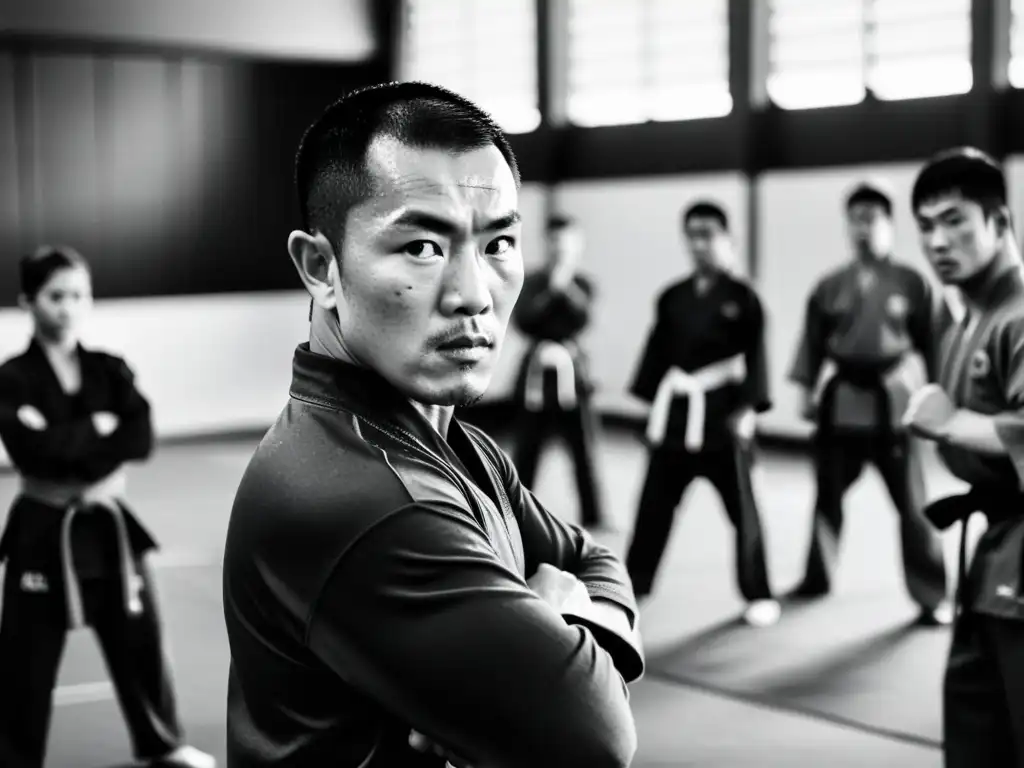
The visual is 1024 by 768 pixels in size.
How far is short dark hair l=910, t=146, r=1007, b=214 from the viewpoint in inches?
124

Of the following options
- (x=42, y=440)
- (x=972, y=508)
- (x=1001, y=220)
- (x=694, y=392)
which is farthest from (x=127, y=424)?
(x=694, y=392)

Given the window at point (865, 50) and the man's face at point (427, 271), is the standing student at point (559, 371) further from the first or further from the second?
the man's face at point (427, 271)

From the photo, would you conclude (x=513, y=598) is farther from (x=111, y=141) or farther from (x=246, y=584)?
(x=111, y=141)

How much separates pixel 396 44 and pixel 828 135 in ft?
12.8

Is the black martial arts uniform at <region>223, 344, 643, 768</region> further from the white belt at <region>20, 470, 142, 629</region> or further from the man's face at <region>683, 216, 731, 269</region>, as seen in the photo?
the man's face at <region>683, 216, 731, 269</region>

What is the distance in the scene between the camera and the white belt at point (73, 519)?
369 cm

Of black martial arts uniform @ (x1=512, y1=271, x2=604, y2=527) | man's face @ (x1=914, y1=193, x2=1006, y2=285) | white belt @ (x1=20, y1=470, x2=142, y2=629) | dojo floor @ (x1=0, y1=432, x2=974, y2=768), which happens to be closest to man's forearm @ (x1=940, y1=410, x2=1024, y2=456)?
man's face @ (x1=914, y1=193, x2=1006, y2=285)

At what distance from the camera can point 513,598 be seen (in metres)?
1.06

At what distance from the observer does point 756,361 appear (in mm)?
5602

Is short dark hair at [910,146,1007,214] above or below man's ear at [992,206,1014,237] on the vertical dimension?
above

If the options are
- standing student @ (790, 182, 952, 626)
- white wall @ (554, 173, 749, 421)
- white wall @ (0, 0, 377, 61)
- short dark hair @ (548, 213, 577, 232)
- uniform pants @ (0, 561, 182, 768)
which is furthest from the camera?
white wall @ (554, 173, 749, 421)

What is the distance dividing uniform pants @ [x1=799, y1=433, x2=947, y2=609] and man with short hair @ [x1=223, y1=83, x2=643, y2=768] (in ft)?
14.7

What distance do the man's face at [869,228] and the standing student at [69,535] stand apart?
3.15 metres

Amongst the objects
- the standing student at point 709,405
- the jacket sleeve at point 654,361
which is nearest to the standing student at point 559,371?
the jacket sleeve at point 654,361
